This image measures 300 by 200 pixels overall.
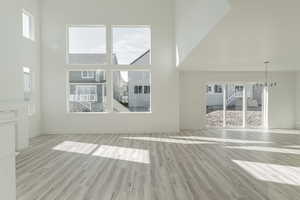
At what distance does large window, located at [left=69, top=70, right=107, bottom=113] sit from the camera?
841 cm

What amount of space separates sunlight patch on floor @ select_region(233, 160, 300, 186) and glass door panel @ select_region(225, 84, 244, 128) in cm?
534

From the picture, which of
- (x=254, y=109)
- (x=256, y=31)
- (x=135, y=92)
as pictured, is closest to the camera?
(x=256, y=31)

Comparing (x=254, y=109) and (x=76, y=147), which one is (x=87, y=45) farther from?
(x=254, y=109)

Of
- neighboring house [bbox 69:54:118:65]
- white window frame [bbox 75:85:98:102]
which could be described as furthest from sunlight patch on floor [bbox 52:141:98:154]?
neighboring house [bbox 69:54:118:65]

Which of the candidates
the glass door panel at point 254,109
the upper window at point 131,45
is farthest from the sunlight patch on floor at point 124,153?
the glass door panel at point 254,109

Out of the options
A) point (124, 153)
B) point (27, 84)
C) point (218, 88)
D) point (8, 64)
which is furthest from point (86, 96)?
point (8, 64)

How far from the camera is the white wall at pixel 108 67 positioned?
812 cm

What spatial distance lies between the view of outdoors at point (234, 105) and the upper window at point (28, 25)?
6.82m

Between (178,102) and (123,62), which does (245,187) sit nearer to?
(178,102)

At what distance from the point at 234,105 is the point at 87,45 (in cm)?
639

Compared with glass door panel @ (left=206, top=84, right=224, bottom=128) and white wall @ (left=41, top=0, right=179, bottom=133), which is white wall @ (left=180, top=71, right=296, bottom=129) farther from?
white wall @ (left=41, top=0, right=179, bottom=133)

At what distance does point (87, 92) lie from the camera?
8.48 meters

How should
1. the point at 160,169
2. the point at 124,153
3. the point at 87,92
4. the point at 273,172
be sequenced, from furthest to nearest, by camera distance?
1. the point at 87,92
2. the point at 124,153
3. the point at 160,169
4. the point at 273,172

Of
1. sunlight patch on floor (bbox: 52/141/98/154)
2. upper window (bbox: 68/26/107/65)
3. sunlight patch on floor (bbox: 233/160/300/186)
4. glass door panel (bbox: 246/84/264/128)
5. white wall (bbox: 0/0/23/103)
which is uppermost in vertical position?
upper window (bbox: 68/26/107/65)
